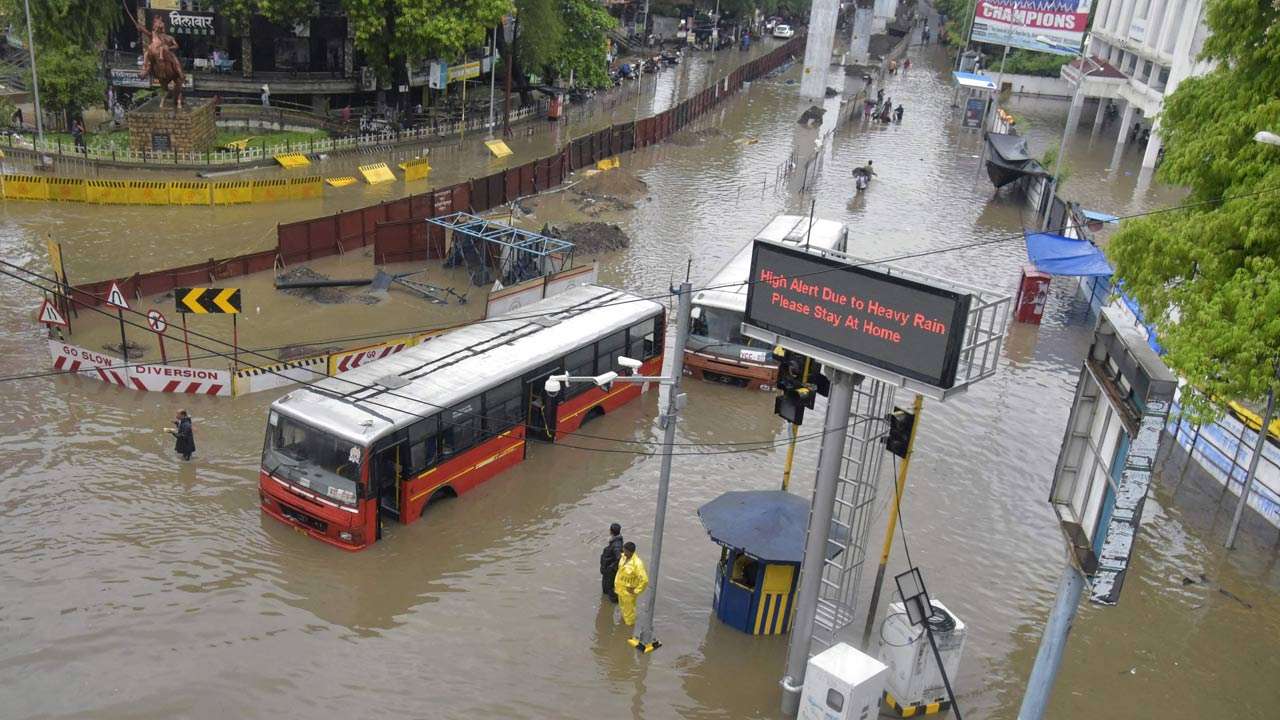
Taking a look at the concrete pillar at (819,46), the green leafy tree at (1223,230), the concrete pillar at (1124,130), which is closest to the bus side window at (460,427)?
the green leafy tree at (1223,230)

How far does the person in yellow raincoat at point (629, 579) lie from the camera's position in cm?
1548

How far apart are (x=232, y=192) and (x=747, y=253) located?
1910 centimetres

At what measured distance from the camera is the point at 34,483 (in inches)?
720

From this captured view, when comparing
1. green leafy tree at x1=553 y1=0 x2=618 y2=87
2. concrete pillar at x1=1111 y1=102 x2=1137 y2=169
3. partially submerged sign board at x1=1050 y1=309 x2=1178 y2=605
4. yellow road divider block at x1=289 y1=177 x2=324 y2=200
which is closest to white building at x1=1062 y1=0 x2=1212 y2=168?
concrete pillar at x1=1111 y1=102 x2=1137 y2=169

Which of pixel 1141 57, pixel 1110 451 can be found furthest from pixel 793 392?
pixel 1141 57

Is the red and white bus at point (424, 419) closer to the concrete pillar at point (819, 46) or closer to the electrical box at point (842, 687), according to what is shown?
the electrical box at point (842, 687)

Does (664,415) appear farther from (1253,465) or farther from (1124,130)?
(1124,130)

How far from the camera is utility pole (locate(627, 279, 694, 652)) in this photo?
14102 mm

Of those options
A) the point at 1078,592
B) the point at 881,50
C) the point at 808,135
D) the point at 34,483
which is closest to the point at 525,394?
the point at 34,483

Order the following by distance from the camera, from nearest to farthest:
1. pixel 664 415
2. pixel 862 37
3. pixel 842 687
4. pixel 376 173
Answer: pixel 842 687 → pixel 664 415 → pixel 376 173 → pixel 862 37

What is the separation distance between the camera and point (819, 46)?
69125 mm

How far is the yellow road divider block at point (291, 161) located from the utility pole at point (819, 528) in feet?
114

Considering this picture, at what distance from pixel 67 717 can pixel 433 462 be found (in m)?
6.81

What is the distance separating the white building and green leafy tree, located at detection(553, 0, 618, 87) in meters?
24.1
